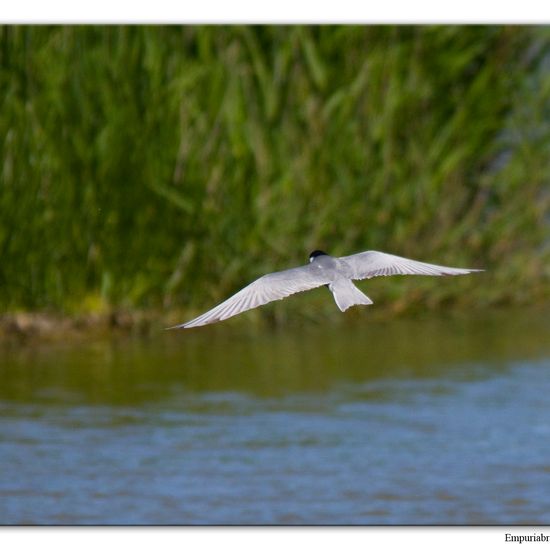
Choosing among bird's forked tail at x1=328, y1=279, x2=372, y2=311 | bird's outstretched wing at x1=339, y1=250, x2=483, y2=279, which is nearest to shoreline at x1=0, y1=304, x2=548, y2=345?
bird's outstretched wing at x1=339, y1=250, x2=483, y2=279

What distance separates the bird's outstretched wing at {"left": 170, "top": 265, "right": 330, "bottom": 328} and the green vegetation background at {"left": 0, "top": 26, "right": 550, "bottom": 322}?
274 cm

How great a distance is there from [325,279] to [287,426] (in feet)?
6.91

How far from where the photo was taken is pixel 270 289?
3904 millimetres

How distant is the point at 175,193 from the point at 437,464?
64.3 inches

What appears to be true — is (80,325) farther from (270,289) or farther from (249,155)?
(270,289)

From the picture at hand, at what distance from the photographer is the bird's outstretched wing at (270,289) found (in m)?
3.80

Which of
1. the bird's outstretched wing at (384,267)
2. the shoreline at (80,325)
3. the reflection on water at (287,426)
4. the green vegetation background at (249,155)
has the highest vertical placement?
the green vegetation background at (249,155)

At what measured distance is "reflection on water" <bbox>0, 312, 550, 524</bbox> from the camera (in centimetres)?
523

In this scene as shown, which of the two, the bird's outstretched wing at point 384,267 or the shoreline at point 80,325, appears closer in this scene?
the bird's outstretched wing at point 384,267

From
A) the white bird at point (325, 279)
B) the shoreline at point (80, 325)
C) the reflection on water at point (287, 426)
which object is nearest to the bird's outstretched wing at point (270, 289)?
the white bird at point (325, 279)

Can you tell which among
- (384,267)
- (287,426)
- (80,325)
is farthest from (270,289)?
(80,325)

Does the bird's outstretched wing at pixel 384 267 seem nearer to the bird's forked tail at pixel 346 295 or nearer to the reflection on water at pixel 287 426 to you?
the bird's forked tail at pixel 346 295

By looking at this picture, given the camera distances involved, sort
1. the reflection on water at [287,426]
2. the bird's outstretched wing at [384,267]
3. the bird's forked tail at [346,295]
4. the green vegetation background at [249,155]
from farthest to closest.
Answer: the green vegetation background at [249,155] → the reflection on water at [287,426] → the bird's outstretched wing at [384,267] → the bird's forked tail at [346,295]

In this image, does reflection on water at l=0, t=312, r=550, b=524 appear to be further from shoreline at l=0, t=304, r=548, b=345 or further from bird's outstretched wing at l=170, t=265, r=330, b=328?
bird's outstretched wing at l=170, t=265, r=330, b=328
